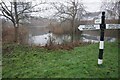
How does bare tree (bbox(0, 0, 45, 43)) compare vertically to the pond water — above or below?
above

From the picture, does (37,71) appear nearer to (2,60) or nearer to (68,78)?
(68,78)

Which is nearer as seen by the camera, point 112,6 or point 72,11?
point 112,6

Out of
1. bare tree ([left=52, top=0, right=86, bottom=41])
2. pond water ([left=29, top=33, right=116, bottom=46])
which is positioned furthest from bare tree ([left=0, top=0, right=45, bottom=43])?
bare tree ([left=52, top=0, right=86, bottom=41])

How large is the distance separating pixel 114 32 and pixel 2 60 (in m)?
9.83

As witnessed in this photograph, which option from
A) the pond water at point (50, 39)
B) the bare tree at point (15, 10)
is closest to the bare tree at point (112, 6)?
the pond water at point (50, 39)

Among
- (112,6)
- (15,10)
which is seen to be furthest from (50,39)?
(112,6)

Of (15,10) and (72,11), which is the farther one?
(72,11)

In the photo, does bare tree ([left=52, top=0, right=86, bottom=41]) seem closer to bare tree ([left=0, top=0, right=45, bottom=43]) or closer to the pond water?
the pond water

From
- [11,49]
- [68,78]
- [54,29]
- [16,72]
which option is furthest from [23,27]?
[68,78]

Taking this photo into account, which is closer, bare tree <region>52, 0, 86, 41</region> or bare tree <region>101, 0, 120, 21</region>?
bare tree <region>101, 0, 120, 21</region>

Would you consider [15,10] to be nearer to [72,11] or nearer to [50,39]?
[50,39]

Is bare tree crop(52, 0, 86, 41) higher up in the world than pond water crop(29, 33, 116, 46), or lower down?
higher up

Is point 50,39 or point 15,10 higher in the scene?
point 15,10

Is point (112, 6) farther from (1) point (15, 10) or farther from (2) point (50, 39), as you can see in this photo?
(1) point (15, 10)
